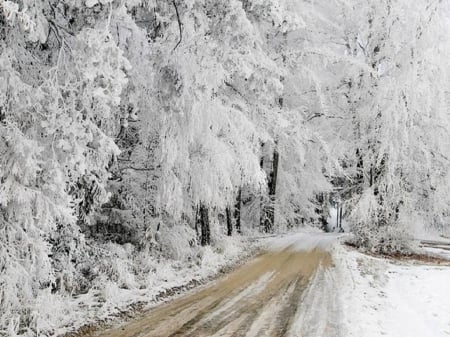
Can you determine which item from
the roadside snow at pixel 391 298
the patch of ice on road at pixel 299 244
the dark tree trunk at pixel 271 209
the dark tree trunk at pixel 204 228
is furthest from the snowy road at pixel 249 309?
the dark tree trunk at pixel 271 209

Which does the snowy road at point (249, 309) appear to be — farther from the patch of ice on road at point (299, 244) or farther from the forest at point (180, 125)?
the patch of ice on road at point (299, 244)

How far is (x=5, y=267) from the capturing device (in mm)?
6930

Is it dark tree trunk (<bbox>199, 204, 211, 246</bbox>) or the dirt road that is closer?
the dirt road

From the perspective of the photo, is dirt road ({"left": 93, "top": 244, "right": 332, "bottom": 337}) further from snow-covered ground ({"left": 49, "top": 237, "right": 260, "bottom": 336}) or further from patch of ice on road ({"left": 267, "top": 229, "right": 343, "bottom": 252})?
patch of ice on road ({"left": 267, "top": 229, "right": 343, "bottom": 252})

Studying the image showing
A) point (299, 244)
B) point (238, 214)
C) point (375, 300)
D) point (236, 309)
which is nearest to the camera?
point (236, 309)

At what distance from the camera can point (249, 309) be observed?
29.0ft

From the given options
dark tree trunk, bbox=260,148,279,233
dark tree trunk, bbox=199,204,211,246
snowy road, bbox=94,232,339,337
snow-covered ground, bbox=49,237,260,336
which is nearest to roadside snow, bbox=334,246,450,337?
snowy road, bbox=94,232,339,337

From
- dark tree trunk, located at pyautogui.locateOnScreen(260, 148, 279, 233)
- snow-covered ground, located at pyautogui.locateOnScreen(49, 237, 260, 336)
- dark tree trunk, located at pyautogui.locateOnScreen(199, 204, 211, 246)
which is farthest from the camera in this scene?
dark tree trunk, located at pyautogui.locateOnScreen(260, 148, 279, 233)

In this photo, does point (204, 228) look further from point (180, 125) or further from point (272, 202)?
point (272, 202)

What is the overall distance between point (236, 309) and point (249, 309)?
0.80ft

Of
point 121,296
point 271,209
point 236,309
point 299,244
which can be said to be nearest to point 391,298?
point 236,309

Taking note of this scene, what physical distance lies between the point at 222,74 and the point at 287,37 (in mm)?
13331

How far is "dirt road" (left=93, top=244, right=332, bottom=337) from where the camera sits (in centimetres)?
747

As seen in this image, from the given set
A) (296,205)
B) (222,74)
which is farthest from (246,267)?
(296,205)
